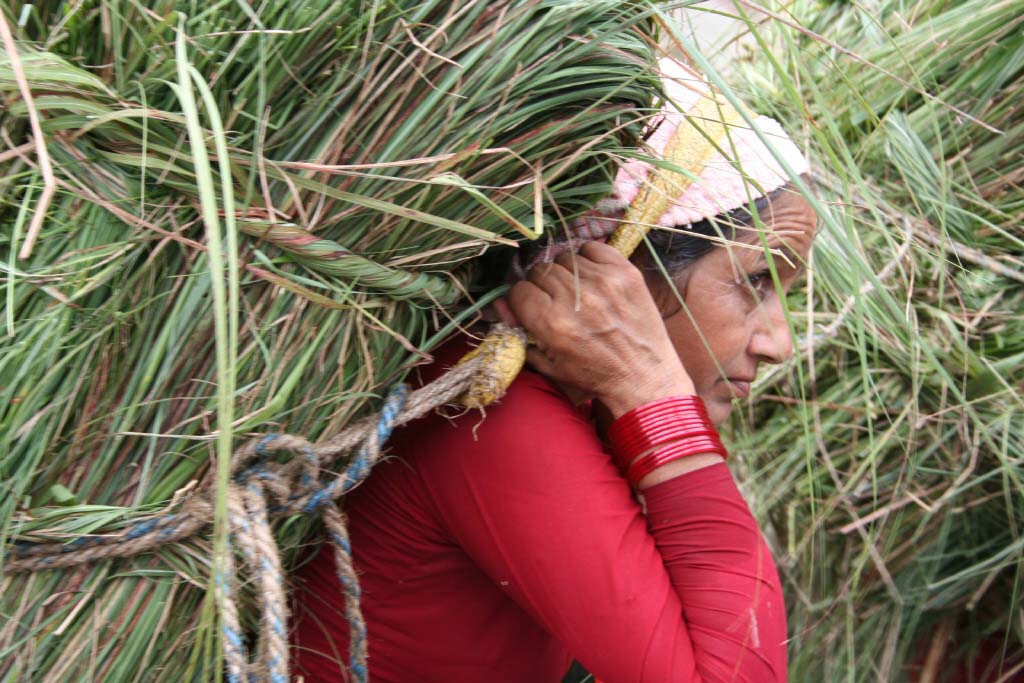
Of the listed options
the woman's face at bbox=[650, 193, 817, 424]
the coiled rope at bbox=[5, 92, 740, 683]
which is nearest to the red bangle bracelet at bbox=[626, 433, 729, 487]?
the woman's face at bbox=[650, 193, 817, 424]

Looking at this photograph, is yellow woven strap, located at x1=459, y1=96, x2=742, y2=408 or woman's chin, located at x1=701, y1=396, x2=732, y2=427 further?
woman's chin, located at x1=701, y1=396, x2=732, y2=427

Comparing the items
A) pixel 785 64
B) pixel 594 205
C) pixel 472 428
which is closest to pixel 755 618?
pixel 472 428

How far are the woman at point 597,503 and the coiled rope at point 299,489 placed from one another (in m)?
0.04

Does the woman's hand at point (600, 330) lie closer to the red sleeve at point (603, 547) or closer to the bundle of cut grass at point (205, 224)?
the red sleeve at point (603, 547)

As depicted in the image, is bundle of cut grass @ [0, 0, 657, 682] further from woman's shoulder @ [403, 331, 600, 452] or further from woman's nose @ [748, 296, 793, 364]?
woman's nose @ [748, 296, 793, 364]

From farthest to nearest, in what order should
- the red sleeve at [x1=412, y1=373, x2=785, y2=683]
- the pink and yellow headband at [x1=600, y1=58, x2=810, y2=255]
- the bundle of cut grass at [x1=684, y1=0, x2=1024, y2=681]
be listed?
the bundle of cut grass at [x1=684, y1=0, x2=1024, y2=681] < the pink and yellow headband at [x1=600, y1=58, x2=810, y2=255] < the red sleeve at [x1=412, y1=373, x2=785, y2=683]

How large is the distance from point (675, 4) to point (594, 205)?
281 millimetres

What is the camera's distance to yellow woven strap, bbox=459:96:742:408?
4.25 feet

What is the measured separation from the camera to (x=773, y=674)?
4.45ft

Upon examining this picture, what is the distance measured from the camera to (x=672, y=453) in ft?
4.59

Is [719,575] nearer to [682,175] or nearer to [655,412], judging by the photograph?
[655,412]

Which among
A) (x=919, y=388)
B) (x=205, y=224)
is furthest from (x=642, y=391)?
(x=919, y=388)

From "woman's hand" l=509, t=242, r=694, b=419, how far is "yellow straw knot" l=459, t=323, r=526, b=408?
43 mm

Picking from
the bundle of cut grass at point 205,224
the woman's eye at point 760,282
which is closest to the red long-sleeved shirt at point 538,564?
the bundle of cut grass at point 205,224
